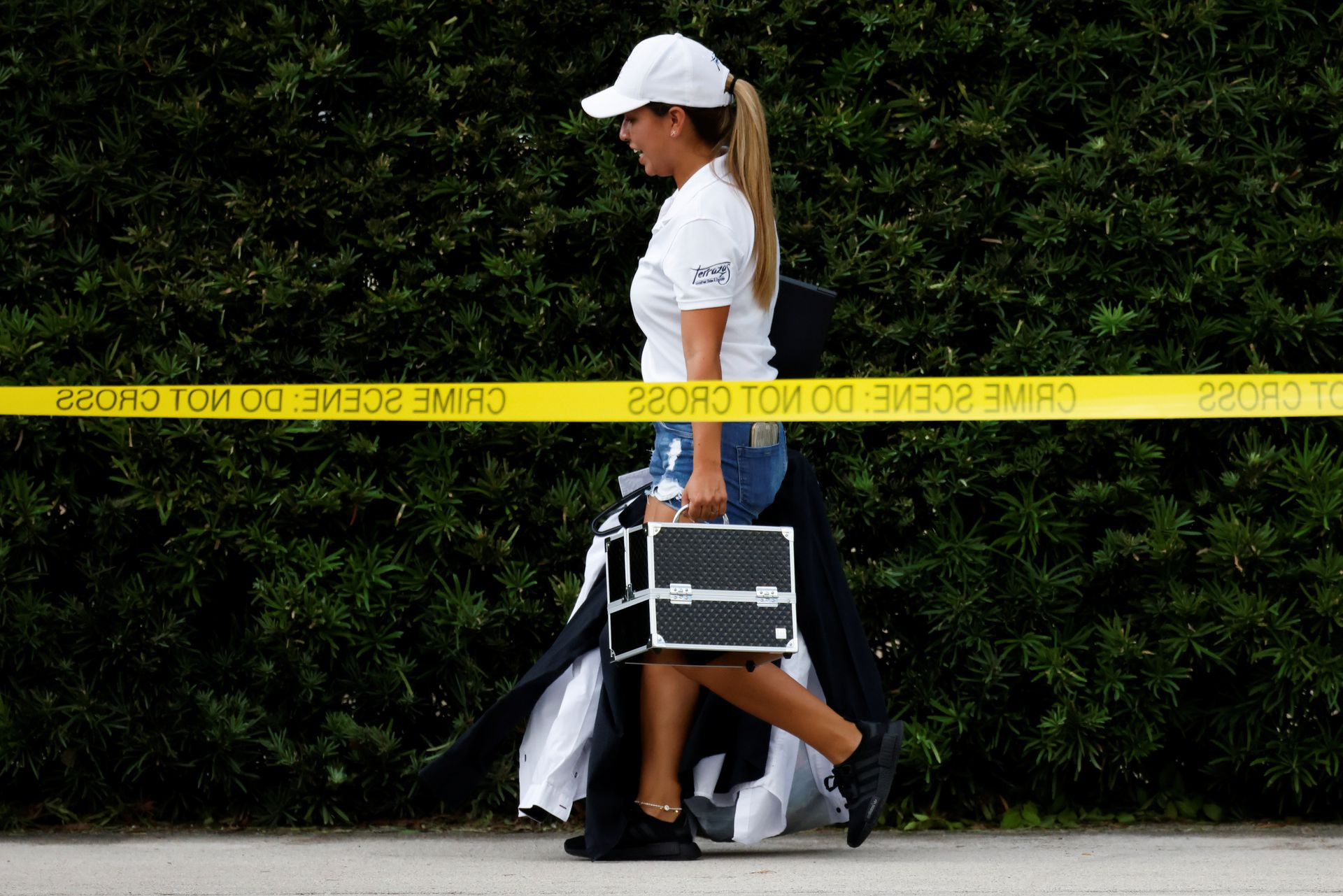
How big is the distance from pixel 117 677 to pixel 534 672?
126 cm

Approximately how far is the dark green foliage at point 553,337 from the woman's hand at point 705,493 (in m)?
0.84

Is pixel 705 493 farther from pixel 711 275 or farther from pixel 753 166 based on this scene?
pixel 753 166

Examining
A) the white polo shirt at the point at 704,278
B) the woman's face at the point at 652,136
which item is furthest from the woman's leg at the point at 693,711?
the woman's face at the point at 652,136

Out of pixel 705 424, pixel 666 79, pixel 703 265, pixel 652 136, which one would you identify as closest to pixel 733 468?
pixel 705 424

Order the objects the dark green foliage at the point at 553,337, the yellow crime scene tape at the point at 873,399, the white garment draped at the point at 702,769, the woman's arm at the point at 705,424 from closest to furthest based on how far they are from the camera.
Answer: the yellow crime scene tape at the point at 873,399, the woman's arm at the point at 705,424, the white garment draped at the point at 702,769, the dark green foliage at the point at 553,337

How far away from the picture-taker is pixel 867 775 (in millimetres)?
4238

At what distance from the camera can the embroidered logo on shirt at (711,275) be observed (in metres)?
3.99

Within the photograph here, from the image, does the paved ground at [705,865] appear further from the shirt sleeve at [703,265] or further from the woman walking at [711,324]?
the shirt sleeve at [703,265]

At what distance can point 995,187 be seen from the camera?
4801 millimetres

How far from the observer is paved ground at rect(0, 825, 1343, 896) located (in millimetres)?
3854

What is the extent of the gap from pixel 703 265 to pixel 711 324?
5.2 inches

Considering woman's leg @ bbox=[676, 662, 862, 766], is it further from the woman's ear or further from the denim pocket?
the woman's ear

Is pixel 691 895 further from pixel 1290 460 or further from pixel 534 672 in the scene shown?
pixel 1290 460

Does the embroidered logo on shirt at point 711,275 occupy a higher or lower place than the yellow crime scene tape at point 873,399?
higher
